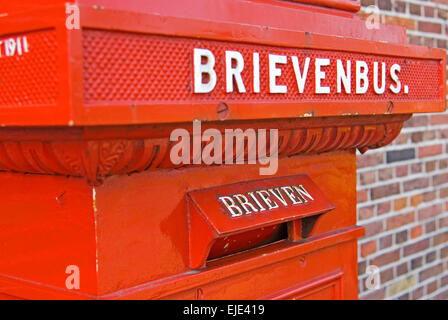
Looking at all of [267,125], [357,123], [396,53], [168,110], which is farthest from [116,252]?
[396,53]

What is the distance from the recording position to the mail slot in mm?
811

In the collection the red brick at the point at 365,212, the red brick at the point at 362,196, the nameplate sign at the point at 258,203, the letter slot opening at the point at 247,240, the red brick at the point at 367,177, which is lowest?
the red brick at the point at 365,212

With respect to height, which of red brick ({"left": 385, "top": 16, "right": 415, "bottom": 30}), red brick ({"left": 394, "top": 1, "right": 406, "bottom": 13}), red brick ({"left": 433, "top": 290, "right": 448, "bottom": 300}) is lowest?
red brick ({"left": 433, "top": 290, "right": 448, "bottom": 300})

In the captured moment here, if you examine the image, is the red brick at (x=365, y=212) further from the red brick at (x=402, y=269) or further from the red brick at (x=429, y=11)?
the red brick at (x=429, y=11)

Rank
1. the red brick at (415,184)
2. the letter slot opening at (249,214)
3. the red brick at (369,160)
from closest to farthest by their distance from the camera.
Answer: the letter slot opening at (249,214) < the red brick at (369,160) < the red brick at (415,184)

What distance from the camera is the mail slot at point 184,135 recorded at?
2.66 feet

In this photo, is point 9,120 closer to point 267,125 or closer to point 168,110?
point 168,110

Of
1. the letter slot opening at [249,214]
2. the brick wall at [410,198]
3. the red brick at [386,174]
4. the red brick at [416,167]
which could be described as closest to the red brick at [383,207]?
the brick wall at [410,198]

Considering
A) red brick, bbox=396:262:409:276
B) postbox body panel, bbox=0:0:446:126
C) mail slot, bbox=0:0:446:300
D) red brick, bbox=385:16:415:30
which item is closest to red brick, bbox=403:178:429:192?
red brick, bbox=396:262:409:276

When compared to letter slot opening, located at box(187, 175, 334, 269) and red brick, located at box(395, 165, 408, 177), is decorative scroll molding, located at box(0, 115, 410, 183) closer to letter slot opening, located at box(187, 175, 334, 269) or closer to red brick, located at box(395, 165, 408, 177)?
letter slot opening, located at box(187, 175, 334, 269)

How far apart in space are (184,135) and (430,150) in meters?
1.83

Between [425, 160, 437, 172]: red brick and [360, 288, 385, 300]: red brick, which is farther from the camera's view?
[425, 160, 437, 172]: red brick

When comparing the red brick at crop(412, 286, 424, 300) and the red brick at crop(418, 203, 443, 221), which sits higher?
the red brick at crop(418, 203, 443, 221)

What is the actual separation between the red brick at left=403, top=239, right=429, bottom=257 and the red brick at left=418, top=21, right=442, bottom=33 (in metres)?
0.94
